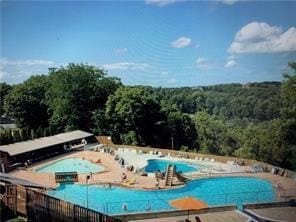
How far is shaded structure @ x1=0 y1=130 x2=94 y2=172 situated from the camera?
12.7 metres

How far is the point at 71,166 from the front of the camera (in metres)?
13.2

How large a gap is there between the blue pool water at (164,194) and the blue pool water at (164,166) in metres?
1.28

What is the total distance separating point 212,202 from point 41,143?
6.63 meters

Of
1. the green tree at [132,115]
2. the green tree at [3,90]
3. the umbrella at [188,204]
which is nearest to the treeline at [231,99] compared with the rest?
the green tree at [132,115]

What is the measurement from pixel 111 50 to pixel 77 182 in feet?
16.9

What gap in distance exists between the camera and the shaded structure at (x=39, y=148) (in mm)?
12734

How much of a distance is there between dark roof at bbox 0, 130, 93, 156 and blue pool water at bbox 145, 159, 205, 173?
3.06 meters

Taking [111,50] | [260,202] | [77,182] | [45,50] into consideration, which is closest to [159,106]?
[111,50]

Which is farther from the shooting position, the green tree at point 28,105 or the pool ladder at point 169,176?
the green tree at point 28,105

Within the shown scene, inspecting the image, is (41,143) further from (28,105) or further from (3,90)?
(3,90)

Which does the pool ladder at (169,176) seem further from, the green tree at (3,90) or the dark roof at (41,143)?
the green tree at (3,90)

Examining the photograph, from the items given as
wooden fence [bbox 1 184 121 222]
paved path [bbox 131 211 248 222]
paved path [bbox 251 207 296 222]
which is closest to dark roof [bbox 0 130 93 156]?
wooden fence [bbox 1 184 121 222]

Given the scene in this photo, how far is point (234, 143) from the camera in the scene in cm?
1820

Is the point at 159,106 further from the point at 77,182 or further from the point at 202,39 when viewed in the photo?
the point at 77,182
